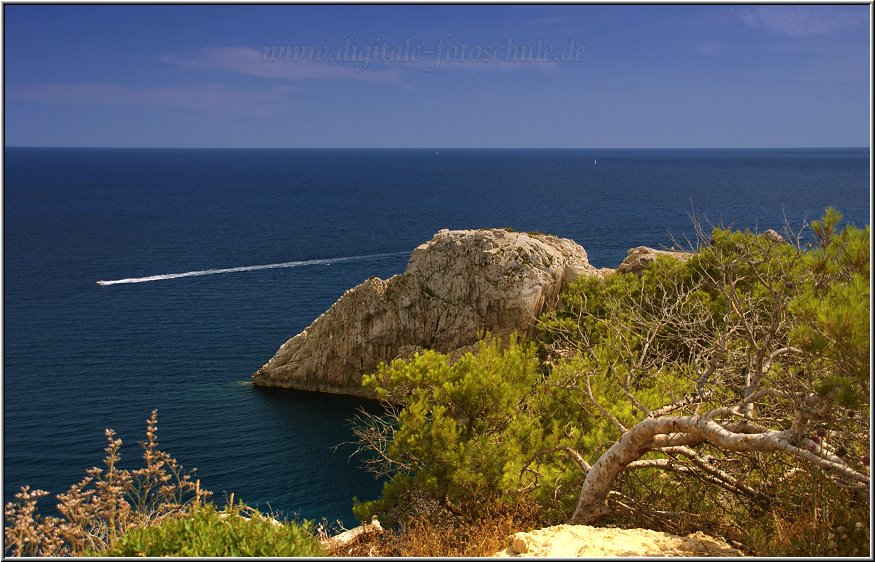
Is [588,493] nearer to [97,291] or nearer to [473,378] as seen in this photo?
[473,378]

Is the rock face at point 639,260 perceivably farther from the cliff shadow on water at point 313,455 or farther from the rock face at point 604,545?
the rock face at point 604,545

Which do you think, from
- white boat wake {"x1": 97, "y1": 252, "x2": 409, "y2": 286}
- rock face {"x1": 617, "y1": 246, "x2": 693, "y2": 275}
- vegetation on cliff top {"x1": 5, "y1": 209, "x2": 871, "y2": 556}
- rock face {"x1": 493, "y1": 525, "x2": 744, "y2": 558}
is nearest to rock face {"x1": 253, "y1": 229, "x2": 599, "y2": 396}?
rock face {"x1": 617, "y1": 246, "x2": 693, "y2": 275}

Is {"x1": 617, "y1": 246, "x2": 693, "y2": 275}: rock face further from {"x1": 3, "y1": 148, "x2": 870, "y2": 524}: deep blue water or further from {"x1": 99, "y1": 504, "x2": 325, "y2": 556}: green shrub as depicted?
{"x1": 99, "y1": 504, "x2": 325, "y2": 556}: green shrub

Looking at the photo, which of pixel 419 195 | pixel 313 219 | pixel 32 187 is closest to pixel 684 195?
pixel 419 195

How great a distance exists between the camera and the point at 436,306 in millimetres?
44000

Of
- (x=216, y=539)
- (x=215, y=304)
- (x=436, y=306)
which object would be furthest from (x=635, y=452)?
(x=215, y=304)

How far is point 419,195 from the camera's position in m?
159

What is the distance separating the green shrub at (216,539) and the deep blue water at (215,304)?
355 inches

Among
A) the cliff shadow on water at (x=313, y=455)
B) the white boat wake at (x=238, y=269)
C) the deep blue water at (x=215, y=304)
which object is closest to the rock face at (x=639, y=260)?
the cliff shadow on water at (x=313, y=455)

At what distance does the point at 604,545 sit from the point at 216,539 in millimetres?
5218

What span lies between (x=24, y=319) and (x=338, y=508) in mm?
39964

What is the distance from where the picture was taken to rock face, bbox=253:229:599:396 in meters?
42.3

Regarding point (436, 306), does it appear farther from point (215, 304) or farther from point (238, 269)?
point (238, 269)

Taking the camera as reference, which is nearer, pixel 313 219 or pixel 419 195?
pixel 313 219
